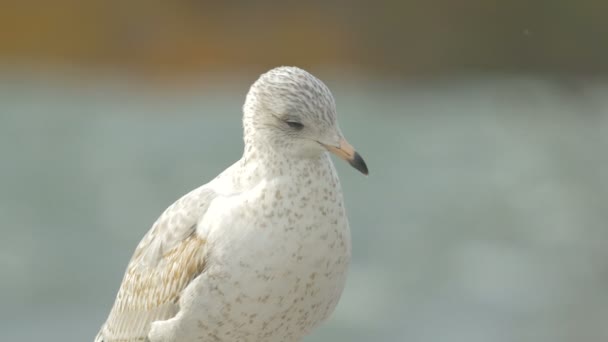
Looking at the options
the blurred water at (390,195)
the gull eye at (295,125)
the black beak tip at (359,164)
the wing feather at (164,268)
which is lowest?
the wing feather at (164,268)

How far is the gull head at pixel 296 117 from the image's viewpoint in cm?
267

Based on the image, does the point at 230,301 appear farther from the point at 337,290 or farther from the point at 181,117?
the point at 181,117

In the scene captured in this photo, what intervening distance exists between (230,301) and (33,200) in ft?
14.0

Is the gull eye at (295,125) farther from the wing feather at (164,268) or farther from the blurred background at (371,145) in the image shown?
the blurred background at (371,145)

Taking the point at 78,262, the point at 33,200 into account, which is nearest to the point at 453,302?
the point at 78,262

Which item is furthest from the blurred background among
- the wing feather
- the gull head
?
the gull head

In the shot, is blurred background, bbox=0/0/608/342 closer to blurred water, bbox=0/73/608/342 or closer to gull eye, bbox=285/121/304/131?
blurred water, bbox=0/73/608/342

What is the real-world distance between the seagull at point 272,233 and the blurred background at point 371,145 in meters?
3.15

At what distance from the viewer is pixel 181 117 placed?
766 centimetres

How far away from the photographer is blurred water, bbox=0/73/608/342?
6172 millimetres

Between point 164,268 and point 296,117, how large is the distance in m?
0.55

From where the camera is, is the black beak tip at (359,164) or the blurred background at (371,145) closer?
the black beak tip at (359,164)

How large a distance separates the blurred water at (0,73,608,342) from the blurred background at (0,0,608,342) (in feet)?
0.04

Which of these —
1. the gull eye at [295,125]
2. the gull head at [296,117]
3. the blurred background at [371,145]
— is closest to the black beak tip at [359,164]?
the gull head at [296,117]
